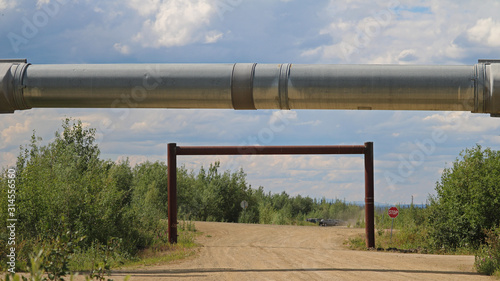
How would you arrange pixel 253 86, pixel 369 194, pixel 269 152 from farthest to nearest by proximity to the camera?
pixel 369 194, pixel 269 152, pixel 253 86

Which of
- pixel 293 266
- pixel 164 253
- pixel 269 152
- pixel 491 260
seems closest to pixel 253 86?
pixel 293 266

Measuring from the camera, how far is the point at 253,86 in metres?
Result: 10.6

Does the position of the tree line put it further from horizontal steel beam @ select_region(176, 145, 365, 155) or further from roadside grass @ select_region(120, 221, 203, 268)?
horizontal steel beam @ select_region(176, 145, 365, 155)

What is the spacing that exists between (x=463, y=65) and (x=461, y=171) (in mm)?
11857

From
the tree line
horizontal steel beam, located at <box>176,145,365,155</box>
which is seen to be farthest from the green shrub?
horizontal steel beam, located at <box>176,145,365,155</box>

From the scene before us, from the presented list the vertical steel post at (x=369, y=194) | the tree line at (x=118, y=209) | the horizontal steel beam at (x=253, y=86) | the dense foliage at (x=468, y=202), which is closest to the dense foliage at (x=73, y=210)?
the tree line at (x=118, y=209)

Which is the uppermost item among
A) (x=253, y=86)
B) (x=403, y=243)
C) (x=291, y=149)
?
(x=253, y=86)

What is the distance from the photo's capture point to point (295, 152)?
64.3ft

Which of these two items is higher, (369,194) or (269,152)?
(269,152)

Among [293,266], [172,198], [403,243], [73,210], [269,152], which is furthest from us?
[403,243]

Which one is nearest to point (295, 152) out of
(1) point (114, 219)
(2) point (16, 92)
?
(1) point (114, 219)

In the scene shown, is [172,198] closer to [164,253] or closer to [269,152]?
[164,253]

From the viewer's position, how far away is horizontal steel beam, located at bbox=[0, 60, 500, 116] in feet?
34.1

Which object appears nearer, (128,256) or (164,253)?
(128,256)
